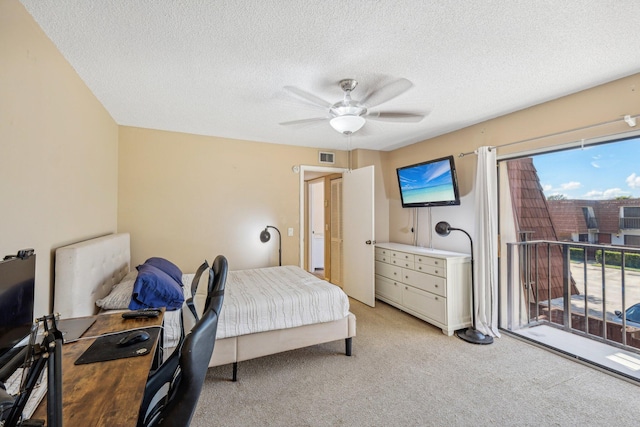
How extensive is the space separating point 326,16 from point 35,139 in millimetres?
1821

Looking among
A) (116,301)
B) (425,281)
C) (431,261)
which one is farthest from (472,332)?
(116,301)

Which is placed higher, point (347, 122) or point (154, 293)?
point (347, 122)

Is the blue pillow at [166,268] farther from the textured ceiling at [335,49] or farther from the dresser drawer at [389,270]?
the dresser drawer at [389,270]

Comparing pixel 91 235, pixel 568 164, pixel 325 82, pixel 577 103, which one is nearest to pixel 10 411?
pixel 91 235

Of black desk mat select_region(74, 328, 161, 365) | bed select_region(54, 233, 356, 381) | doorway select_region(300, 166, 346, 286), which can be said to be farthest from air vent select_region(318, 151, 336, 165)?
black desk mat select_region(74, 328, 161, 365)

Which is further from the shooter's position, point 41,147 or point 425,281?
A: point 425,281

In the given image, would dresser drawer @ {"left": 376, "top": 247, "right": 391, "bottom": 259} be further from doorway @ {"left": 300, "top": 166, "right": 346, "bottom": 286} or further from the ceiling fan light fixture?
the ceiling fan light fixture

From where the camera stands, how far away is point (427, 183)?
12.7 ft

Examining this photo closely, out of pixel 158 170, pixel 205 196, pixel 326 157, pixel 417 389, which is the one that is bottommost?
pixel 417 389

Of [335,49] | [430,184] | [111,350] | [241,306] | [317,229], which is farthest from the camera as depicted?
[317,229]

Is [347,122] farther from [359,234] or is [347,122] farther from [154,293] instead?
[359,234]

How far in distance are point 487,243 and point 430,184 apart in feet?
3.46

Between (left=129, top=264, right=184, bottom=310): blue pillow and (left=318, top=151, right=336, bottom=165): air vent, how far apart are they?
3177mm

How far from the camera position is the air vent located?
15.6 feet
